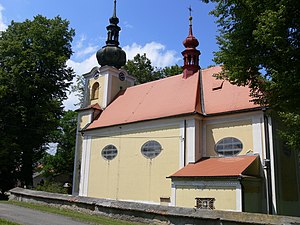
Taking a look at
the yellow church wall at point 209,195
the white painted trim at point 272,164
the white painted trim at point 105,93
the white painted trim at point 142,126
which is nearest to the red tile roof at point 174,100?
the white painted trim at point 142,126

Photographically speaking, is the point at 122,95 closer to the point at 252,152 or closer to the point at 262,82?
the point at 252,152

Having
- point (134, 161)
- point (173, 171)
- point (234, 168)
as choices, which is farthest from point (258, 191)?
point (134, 161)

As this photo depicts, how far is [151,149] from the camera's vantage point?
18.5 metres

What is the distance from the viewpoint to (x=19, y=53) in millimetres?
26078

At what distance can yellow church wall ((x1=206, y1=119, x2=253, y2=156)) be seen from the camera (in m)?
15.5

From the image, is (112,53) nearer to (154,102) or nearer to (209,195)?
(154,102)

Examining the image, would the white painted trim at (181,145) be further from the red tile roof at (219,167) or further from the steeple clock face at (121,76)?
the steeple clock face at (121,76)

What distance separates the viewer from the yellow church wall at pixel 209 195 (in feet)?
43.6

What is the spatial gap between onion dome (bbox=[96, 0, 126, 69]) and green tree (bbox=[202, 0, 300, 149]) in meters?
16.0

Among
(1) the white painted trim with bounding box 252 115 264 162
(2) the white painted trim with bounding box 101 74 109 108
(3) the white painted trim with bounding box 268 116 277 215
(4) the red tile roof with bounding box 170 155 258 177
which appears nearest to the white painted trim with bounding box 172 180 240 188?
(4) the red tile roof with bounding box 170 155 258 177

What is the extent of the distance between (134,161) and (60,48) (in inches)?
555

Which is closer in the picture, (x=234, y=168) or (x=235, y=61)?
(x=235, y=61)

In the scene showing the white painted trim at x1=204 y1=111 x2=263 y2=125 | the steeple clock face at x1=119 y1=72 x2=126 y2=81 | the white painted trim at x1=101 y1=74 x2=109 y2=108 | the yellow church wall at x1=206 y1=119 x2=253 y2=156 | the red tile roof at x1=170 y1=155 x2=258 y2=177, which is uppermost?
the steeple clock face at x1=119 y1=72 x2=126 y2=81

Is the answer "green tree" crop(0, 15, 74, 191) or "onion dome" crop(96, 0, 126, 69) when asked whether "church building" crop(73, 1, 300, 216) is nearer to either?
"onion dome" crop(96, 0, 126, 69)
